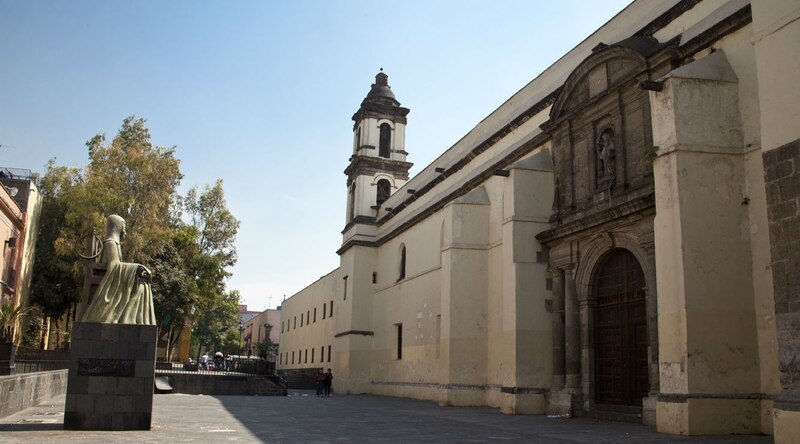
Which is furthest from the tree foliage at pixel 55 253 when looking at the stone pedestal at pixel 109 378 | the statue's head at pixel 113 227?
the stone pedestal at pixel 109 378

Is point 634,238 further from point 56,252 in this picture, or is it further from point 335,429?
point 56,252

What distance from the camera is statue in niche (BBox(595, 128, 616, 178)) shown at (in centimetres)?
1605

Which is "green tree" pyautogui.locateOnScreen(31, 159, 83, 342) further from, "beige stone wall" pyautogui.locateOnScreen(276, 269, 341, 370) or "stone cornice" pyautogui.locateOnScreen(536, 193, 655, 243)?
"stone cornice" pyautogui.locateOnScreen(536, 193, 655, 243)

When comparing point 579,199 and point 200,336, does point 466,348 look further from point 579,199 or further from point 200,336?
point 200,336

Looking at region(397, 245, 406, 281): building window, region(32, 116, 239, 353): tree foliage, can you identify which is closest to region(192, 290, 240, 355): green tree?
region(32, 116, 239, 353): tree foliage

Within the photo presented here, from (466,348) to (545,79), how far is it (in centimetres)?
851

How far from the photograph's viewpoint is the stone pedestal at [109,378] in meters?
10.8

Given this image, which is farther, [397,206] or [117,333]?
[397,206]

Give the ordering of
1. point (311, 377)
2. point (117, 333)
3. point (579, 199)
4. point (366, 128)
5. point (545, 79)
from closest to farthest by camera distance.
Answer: point (117, 333) → point (579, 199) → point (545, 79) → point (366, 128) → point (311, 377)

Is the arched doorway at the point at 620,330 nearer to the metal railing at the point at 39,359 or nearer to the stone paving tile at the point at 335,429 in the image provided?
the stone paving tile at the point at 335,429

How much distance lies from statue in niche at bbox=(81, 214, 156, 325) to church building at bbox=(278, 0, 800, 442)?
8.88 m

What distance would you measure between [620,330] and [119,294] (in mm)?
10470

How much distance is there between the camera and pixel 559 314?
1784 cm

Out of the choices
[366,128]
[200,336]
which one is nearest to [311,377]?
[366,128]
